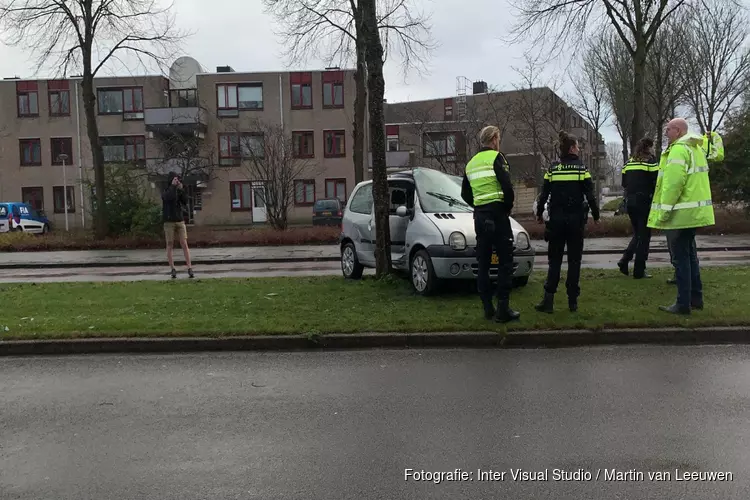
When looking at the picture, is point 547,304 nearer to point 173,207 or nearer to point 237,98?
point 173,207

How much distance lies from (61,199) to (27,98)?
24.9 feet

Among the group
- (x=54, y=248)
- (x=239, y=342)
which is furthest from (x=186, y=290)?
(x=54, y=248)

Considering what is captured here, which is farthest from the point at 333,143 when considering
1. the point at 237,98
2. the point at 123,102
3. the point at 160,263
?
the point at 160,263

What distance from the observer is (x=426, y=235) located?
8312 mm

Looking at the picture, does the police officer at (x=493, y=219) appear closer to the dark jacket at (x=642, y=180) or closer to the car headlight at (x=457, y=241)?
the car headlight at (x=457, y=241)

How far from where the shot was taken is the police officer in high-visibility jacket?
671 centimetres

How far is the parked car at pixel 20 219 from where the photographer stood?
3241 centimetres

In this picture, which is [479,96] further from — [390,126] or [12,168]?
[12,168]

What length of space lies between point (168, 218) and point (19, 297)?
3.24m

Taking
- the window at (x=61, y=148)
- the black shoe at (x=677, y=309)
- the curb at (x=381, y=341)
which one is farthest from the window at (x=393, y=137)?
the curb at (x=381, y=341)

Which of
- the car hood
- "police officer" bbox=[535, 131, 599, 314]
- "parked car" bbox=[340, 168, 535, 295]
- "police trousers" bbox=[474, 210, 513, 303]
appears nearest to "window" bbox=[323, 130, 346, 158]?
"parked car" bbox=[340, 168, 535, 295]

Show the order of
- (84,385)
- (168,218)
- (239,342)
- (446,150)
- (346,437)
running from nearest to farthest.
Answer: (346,437) < (84,385) < (239,342) < (168,218) < (446,150)

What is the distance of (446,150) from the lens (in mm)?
38094

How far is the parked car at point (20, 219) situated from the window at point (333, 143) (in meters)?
19.0
